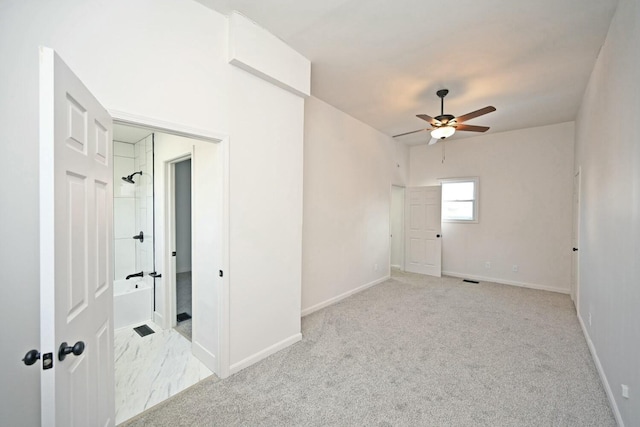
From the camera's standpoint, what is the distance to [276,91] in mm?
2734

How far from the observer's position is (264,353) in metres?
2.66

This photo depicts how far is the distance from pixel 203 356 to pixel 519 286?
220 inches

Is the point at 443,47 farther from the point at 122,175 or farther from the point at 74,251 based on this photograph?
the point at 122,175

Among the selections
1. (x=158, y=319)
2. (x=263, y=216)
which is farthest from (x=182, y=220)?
(x=263, y=216)

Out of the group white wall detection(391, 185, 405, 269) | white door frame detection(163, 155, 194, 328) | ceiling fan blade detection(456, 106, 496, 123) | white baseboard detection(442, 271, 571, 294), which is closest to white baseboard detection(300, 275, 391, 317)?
white wall detection(391, 185, 405, 269)

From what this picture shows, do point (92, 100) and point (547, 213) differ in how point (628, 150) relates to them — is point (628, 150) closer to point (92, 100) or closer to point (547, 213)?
point (92, 100)

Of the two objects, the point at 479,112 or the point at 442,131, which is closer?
the point at 479,112

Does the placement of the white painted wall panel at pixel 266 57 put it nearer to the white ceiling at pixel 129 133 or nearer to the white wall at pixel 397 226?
the white ceiling at pixel 129 133

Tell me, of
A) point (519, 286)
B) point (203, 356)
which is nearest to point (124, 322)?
point (203, 356)

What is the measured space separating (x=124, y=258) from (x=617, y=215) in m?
5.77

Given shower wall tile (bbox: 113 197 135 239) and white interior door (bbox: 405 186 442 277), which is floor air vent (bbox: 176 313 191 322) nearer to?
shower wall tile (bbox: 113 197 135 239)

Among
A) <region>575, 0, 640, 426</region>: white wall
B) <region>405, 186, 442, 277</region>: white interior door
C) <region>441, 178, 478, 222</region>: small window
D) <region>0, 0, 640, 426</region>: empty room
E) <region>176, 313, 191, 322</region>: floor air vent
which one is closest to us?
<region>0, 0, 640, 426</region>: empty room

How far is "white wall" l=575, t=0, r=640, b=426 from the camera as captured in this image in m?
1.65

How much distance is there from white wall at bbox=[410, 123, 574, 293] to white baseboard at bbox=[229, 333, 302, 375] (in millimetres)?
4448
